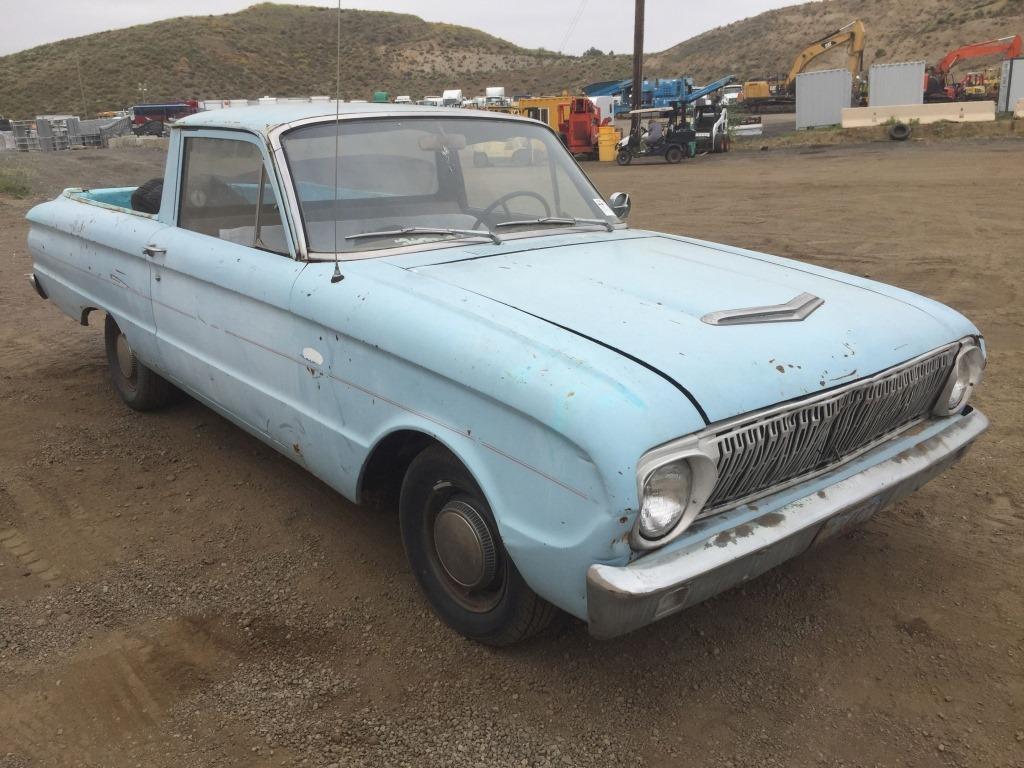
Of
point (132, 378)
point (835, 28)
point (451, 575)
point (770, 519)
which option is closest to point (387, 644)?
point (451, 575)

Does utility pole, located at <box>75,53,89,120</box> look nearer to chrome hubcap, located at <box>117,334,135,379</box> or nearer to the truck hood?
chrome hubcap, located at <box>117,334,135,379</box>

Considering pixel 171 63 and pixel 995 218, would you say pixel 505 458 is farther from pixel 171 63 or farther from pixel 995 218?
pixel 171 63

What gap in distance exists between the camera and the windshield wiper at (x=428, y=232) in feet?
10.0

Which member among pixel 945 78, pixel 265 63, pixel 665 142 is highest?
pixel 265 63

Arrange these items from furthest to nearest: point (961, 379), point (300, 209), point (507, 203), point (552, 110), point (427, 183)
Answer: point (552, 110), point (507, 203), point (427, 183), point (300, 209), point (961, 379)

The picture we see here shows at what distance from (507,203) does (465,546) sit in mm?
1648

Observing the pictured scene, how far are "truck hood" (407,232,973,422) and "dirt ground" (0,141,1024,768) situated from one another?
36.5 inches

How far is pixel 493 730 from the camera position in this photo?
7.54ft

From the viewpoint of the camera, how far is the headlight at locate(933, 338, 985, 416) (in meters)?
2.83

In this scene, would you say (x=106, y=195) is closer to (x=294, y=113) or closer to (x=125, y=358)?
(x=125, y=358)

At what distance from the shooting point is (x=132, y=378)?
15.2 feet

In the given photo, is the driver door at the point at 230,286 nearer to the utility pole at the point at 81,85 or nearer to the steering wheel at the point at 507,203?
the steering wheel at the point at 507,203

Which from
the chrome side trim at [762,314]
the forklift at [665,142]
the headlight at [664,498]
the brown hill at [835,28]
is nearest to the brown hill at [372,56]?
the brown hill at [835,28]

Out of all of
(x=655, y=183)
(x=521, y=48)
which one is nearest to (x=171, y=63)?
(x=521, y=48)
